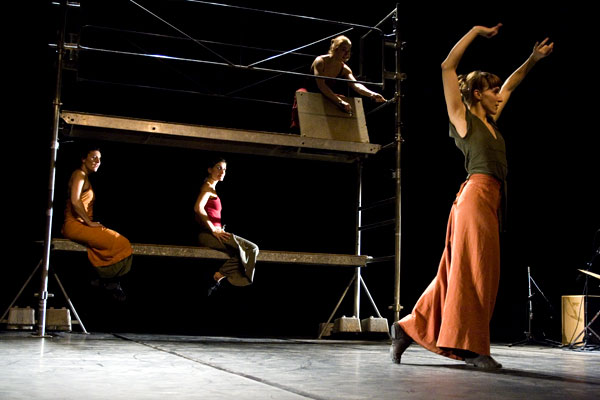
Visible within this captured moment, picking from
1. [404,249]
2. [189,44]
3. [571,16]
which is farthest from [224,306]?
[571,16]

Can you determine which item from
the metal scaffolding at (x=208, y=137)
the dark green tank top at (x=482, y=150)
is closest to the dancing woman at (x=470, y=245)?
the dark green tank top at (x=482, y=150)

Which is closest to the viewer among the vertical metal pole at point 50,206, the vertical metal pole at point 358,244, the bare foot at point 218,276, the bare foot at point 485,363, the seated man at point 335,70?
the bare foot at point 485,363

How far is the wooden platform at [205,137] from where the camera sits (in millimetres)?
5762

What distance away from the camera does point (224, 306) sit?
23.6 feet

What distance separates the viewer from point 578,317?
6.81 metres

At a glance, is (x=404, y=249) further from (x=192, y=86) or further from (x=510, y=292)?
(x=192, y=86)

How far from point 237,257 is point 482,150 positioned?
3238mm

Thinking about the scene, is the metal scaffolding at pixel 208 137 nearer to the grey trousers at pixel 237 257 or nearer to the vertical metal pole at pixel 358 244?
the vertical metal pole at pixel 358 244

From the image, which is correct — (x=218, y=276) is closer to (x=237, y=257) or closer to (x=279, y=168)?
(x=237, y=257)

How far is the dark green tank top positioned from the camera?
3383 millimetres

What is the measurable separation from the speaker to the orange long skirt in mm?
3453

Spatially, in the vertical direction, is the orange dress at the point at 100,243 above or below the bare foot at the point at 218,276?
above

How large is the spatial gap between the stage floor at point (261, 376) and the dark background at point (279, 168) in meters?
2.99

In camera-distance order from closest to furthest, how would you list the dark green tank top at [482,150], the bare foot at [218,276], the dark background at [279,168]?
1. the dark green tank top at [482,150]
2. the bare foot at [218,276]
3. the dark background at [279,168]
